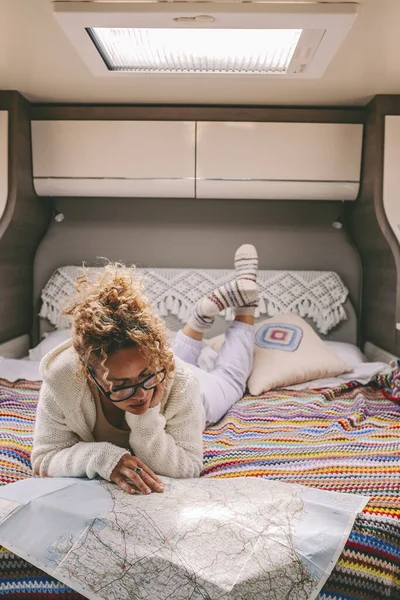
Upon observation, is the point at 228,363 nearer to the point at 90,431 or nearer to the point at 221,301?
the point at 221,301

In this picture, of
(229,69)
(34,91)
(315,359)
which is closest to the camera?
(229,69)

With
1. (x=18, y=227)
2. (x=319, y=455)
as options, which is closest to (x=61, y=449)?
(x=319, y=455)

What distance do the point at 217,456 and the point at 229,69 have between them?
1.45 meters

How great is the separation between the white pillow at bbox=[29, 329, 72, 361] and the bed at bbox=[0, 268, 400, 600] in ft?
0.40

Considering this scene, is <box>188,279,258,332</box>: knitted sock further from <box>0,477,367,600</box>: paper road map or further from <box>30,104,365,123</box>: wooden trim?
<box>0,477,367,600</box>: paper road map

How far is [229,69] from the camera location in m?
2.05

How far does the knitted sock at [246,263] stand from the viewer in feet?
8.05

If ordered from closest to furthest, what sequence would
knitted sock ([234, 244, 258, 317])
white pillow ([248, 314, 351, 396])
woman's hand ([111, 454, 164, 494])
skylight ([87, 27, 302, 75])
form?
woman's hand ([111, 454, 164, 494])
skylight ([87, 27, 302, 75])
white pillow ([248, 314, 351, 396])
knitted sock ([234, 244, 258, 317])

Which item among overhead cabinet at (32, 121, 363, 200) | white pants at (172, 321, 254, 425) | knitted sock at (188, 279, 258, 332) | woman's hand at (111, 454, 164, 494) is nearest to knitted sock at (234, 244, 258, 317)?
knitted sock at (188, 279, 258, 332)

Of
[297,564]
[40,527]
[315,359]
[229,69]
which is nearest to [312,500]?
[297,564]

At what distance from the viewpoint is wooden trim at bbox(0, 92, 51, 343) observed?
2.53 meters

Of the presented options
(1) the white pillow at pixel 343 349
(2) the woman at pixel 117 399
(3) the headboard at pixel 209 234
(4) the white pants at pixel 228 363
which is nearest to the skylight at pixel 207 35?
(2) the woman at pixel 117 399

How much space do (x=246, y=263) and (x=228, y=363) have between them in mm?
538

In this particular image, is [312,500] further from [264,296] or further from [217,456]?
[264,296]
